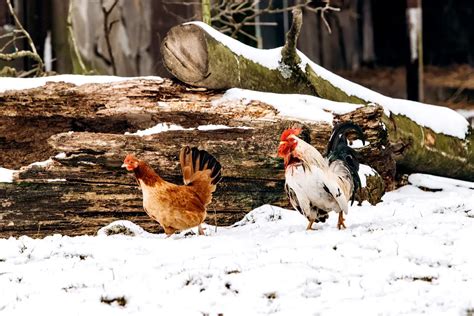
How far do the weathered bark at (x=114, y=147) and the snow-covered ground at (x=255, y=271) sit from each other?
1.00 ft

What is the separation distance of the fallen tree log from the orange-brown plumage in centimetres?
107

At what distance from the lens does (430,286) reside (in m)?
5.45

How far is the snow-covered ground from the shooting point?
17.1 feet

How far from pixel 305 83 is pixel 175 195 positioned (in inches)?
92.8

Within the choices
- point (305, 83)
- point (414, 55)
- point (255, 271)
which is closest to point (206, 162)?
point (305, 83)

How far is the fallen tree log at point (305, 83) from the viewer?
27.5 feet

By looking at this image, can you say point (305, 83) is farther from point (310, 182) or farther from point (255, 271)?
point (255, 271)

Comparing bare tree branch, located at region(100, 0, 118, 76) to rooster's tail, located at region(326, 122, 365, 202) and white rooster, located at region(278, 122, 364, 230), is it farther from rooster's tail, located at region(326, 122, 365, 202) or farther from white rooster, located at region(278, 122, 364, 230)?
white rooster, located at region(278, 122, 364, 230)

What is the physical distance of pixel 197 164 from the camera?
25.7ft

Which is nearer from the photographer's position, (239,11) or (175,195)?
(175,195)

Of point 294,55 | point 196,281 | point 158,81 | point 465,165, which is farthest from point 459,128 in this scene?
point 196,281

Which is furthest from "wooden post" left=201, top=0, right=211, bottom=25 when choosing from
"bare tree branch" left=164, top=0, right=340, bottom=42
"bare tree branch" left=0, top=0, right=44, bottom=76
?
"bare tree branch" left=0, top=0, right=44, bottom=76

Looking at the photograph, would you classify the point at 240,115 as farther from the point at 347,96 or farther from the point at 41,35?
the point at 41,35

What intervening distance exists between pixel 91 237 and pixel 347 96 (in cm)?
351
